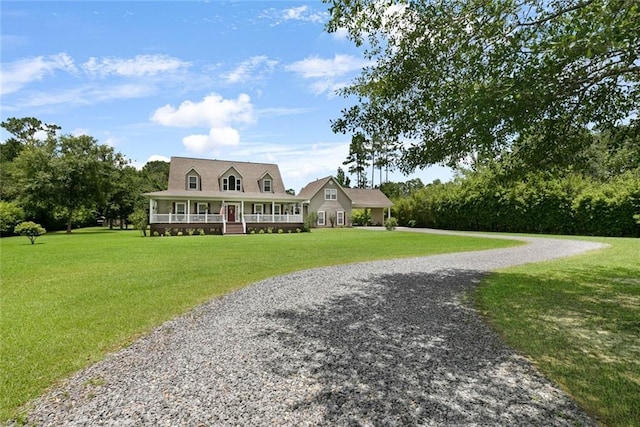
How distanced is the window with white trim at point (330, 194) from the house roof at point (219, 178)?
22.0 ft

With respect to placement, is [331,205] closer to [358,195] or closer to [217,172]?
[358,195]

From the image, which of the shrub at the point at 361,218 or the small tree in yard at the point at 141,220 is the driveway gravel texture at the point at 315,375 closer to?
the small tree in yard at the point at 141,220

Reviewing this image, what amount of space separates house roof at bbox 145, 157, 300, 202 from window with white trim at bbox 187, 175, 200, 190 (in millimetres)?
311

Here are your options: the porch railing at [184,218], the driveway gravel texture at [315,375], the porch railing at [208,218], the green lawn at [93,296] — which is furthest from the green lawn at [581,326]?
the porch railing at [184,218]

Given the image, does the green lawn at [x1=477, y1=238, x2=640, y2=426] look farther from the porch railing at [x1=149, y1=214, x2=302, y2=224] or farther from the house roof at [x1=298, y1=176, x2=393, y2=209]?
the house roof at [x1=298, y1=176, x2=393, y2=209]

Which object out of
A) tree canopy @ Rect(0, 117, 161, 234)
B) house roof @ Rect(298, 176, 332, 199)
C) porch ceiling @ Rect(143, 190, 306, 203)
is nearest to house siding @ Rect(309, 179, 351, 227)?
house roof @ Rect(298, 176, 332, 199)

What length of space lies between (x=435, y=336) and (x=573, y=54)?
3.75 metres

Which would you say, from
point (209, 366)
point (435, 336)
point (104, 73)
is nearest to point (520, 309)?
point (435, 336)

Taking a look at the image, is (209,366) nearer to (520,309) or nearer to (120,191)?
(520,309)

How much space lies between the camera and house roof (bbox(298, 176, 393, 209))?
3931 centimetres

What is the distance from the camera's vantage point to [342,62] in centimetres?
809

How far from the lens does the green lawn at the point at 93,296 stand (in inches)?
151

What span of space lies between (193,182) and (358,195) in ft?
68.1

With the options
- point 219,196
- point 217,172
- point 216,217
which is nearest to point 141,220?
point 216,217
